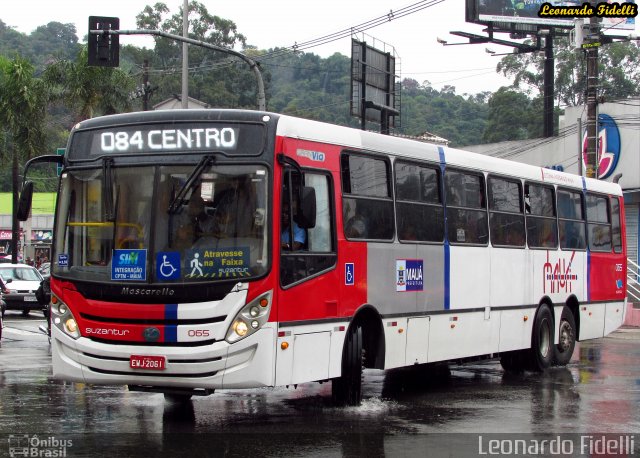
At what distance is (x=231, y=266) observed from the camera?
974cm

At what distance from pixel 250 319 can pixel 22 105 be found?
33343 millimetres

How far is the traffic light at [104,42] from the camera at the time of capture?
23.2m

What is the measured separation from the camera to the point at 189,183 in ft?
32.6

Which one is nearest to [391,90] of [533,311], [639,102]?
[639,102]

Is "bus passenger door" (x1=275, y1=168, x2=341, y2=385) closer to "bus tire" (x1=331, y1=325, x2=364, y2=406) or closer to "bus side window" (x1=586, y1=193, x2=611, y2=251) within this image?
"bus tire" (x1=331, y1=325, x2=364, y2=406)

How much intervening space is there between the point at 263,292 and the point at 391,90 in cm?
3180

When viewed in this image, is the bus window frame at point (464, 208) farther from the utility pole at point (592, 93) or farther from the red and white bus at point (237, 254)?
the utility pole at point (592, 93)

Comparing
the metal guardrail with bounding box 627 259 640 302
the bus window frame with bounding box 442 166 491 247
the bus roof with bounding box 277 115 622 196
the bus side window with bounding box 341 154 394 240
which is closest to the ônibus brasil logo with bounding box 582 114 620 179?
the metal guardrail with bounding box 627 259 640 302

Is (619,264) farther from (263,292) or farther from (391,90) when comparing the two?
(391,90)

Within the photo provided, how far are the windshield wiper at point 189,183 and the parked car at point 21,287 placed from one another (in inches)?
868

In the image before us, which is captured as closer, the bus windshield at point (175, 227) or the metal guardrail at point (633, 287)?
the bus windshield at point (175, 227)

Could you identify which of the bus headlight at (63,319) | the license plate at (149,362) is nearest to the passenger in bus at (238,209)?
the license plate at (149,362)

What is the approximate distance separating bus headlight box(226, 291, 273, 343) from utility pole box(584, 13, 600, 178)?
60.2ft

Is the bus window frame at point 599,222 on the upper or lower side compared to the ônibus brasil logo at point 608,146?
lower
